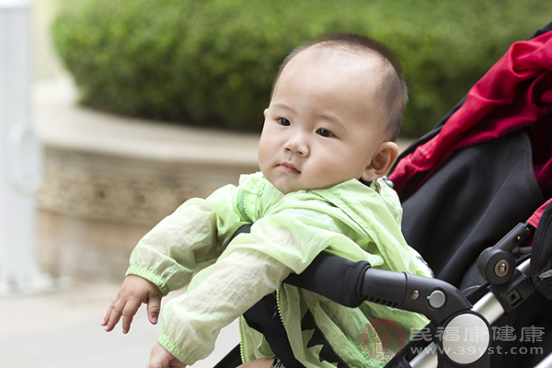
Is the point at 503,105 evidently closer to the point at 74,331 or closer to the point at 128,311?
the point at 128,311

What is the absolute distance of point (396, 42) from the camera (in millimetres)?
4336

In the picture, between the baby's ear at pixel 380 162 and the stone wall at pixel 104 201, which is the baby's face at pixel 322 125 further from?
the stone wall at pixel 104 201

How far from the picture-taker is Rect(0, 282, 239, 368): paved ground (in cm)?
338

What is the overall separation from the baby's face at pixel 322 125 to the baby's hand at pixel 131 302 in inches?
12.6

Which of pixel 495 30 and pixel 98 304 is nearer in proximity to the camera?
pixel 98 304

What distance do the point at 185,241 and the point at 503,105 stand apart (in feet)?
3.09

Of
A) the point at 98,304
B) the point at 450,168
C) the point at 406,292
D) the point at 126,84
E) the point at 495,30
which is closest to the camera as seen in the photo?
the point at 406,292

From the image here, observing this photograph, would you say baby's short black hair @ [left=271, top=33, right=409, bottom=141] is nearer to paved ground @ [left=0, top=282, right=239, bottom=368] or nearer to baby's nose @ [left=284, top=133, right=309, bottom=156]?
baby's nose @ [left=284, top=133, right=309, bottom=156]

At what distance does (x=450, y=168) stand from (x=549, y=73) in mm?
338

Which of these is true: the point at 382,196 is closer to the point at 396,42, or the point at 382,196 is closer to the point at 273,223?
the point at 273,223

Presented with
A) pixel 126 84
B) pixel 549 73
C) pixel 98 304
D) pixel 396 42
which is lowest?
pixel 98 304

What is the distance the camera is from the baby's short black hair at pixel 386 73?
1.33 metres

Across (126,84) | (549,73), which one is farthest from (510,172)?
(126,84)

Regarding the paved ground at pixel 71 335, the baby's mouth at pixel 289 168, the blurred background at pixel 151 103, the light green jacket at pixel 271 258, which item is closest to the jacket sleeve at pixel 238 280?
the light green jacket at pixel 271 258
